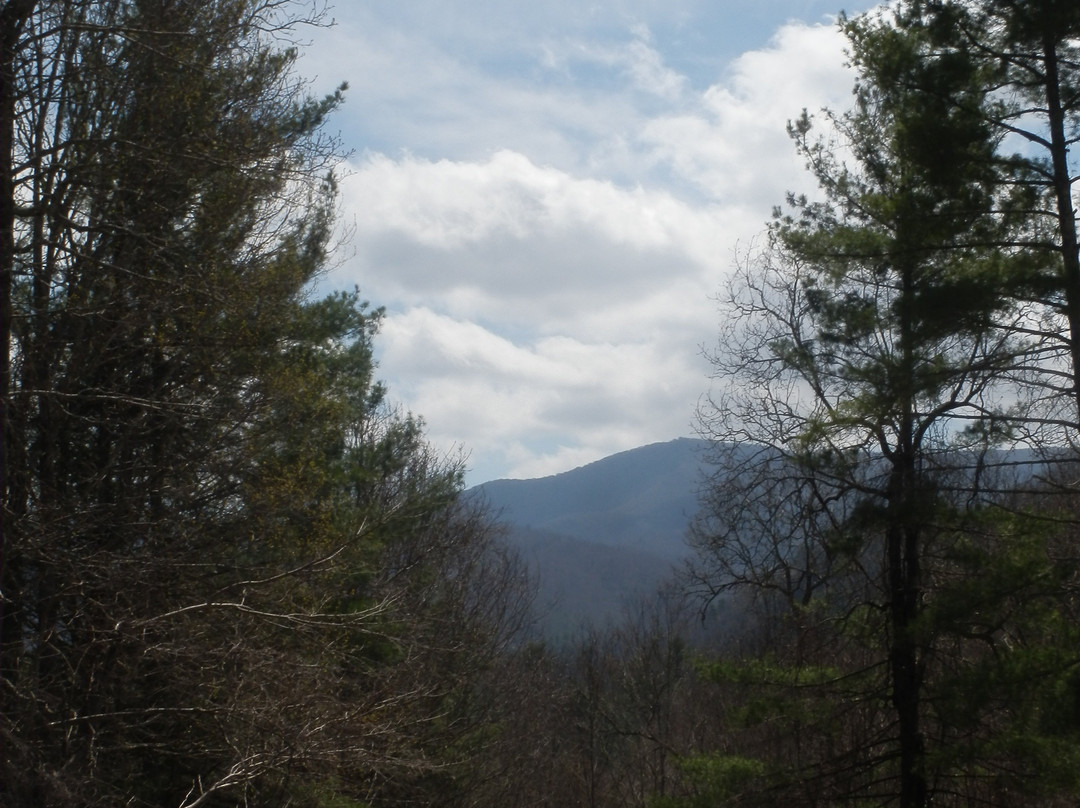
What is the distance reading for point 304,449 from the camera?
10695 mm

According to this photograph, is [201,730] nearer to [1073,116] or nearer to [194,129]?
[194,129]

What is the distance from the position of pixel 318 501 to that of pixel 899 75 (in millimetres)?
7060

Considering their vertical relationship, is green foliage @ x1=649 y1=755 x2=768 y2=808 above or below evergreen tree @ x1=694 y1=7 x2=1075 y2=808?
below

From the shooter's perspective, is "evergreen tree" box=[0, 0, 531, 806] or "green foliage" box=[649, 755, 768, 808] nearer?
"evergreen tree" box=[0, 0, 531, 806]

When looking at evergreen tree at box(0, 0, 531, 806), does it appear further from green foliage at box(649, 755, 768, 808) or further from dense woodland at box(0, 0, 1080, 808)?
green foliage at box(649, 755, 768, 808)

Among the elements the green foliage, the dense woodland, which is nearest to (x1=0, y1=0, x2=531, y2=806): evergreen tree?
the dense woodland

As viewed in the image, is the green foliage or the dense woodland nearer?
the dense woodland

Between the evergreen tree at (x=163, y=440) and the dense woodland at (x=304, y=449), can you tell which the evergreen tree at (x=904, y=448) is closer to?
the dense woodland at (x=304, y=449)

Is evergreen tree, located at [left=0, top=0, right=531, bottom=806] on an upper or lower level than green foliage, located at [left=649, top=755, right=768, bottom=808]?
upper

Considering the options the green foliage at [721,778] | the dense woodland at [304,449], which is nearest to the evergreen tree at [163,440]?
the dense woodland at [304,449]

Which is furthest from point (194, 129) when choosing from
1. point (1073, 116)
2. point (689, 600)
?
point (689, 600)

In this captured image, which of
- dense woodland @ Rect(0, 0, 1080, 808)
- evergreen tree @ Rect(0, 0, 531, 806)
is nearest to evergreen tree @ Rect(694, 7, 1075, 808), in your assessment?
dense woodland @ Rect(0, 0, 1080, 808)

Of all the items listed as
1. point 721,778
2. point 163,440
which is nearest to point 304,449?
point 163,440

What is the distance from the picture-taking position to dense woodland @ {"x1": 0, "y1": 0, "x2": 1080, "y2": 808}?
8.60 meters
